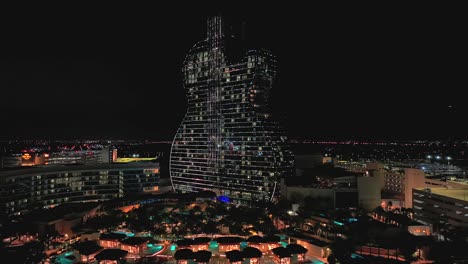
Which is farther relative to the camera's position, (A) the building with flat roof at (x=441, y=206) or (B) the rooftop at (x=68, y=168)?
(B) the rooftop at (x=68, y=168)

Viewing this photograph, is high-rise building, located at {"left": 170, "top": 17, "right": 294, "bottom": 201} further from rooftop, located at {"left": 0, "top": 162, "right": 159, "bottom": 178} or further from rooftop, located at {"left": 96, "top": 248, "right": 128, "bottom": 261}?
rooftop, located at {"left": 96, "top": 248, "right": 128, "bottom": 261}

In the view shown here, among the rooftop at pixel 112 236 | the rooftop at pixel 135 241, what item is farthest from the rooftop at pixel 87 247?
the rooftop at pixel 135 241

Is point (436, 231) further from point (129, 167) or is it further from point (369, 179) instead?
point (129, 167)

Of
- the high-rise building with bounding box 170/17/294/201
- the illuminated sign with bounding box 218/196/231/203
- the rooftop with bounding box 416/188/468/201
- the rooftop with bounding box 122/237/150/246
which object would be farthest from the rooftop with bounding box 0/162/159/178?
the rooftop with bounding box 416/188/468/201

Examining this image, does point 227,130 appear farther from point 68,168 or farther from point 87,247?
point 87,247

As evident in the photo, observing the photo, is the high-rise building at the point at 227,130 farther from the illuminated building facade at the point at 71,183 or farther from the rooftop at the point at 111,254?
the rooftop at the point at 111,254

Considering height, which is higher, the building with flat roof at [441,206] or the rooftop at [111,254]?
the building with flat roof at [441,206]

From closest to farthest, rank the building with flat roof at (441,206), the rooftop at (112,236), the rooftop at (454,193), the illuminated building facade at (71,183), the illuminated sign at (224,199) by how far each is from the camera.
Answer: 1. the rooftop at (112,236)
2. the building with flat roof at (441,206)
3. the rooftop at (454,193)
4. the illuminated building facade at (71,183)
5. the illuminated sign at (224,199)

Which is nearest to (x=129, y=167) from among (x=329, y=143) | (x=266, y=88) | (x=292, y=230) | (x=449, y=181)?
(x=266, y=88)
